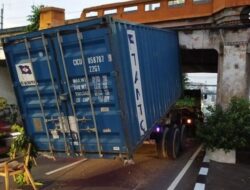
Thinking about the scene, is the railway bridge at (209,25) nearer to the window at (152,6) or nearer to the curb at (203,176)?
the window at (152,6)

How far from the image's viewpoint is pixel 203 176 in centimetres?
870

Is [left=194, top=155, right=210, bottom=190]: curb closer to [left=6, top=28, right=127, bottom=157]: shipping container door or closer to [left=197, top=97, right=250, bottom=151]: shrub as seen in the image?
[left=197, top=97, right=250, bottom=151]: shrub

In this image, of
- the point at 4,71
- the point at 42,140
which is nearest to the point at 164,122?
the point at 42,140

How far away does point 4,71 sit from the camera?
21.0m

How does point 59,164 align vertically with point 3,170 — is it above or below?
below

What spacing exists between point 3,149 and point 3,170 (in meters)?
3.71

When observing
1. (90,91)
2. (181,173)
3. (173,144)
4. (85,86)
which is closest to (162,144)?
(173,144)

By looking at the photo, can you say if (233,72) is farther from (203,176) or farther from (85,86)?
(85,86)

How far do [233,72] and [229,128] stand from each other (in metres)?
2.52

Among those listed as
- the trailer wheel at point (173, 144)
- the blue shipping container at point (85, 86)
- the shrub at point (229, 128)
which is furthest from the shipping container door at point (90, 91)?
the shrub at point (229, 128)

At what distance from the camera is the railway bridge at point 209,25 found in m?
11.5

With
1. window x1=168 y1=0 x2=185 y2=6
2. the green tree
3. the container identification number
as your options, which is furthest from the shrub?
the green tree

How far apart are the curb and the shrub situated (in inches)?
21.3

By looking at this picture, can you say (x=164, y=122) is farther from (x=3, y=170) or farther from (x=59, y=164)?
(x=3, y=170)
